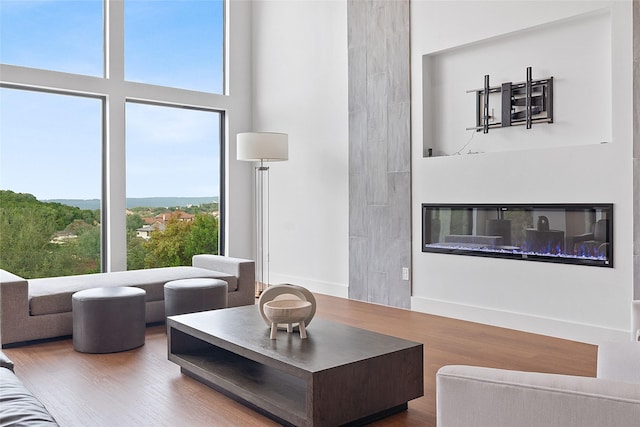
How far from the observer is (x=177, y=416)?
2.54m

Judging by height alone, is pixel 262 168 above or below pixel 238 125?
below

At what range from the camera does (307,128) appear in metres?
6.20

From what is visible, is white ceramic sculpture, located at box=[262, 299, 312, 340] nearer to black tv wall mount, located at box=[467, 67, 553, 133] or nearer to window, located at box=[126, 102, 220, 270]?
black tv wall mount, located at box=[467, 67, 553, 133]

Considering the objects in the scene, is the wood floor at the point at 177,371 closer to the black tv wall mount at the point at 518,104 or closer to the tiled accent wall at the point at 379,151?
the tiled accent wall at the point at 379,151

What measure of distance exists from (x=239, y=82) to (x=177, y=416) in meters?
5.10

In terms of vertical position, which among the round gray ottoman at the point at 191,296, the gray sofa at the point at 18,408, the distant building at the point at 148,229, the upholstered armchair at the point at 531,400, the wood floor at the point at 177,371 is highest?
the distant building at the point at 148,229

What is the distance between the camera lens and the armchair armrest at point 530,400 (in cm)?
125

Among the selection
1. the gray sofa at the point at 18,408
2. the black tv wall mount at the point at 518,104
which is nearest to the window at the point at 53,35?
the black tv wall mount at the point at 518,104

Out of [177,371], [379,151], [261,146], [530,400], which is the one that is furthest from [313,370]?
[261,146]

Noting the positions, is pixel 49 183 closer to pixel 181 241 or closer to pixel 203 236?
pixel 181 241

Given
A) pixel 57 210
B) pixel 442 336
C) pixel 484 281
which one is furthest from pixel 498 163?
pixel 57 210

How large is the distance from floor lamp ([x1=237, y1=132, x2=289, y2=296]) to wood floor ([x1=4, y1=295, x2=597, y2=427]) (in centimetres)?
204

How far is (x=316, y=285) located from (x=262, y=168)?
4.62 ft

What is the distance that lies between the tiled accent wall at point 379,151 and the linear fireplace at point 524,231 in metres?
0.35
